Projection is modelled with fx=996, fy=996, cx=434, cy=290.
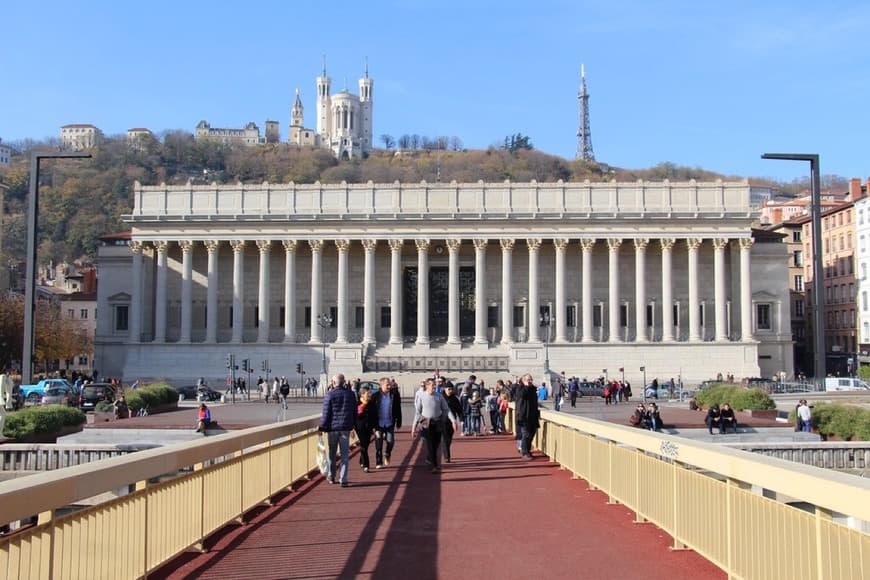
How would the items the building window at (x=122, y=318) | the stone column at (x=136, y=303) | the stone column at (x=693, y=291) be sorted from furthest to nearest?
1. the building window at (x=122, y=318)
2. the stone column at (x=136, y=303)
3. the stone column at (x=693, y=291)

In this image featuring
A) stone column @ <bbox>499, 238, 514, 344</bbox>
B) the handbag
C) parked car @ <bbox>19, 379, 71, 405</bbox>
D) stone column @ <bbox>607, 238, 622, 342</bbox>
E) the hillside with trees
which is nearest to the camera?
the handbag

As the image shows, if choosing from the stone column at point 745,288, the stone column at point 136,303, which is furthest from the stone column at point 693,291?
the stone column at point 136,303

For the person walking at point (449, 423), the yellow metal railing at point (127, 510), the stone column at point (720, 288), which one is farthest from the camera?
the stone column at point (720, 288)

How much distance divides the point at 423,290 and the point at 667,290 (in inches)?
743

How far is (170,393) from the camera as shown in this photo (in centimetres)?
5016

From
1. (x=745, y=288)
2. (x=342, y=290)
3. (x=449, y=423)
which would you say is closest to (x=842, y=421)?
(x=449, y=423)

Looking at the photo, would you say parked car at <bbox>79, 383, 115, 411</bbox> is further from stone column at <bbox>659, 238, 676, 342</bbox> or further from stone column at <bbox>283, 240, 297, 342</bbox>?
stone column at <bbox>659, 238, 676, 342</bbox>

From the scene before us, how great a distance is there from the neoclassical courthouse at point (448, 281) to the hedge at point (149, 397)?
2553 cm

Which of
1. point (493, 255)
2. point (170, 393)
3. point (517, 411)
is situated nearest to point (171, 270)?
point (493, 255)

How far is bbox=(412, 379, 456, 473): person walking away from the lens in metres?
20.6

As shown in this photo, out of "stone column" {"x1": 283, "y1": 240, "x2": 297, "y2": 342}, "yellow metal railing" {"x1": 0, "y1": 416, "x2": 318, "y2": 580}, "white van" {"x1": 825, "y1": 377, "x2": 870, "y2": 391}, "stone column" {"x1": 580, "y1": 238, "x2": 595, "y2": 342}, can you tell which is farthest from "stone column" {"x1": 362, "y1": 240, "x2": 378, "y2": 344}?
"yellow metal railing" {"x1": 0, "y1": 416, "x2": 318, "y2": 580}

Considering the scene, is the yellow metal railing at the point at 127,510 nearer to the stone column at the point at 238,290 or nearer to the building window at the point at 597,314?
the stone column at the point at 238,290

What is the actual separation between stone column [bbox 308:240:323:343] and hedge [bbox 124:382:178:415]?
27.0 m

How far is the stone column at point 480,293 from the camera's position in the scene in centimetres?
7738
